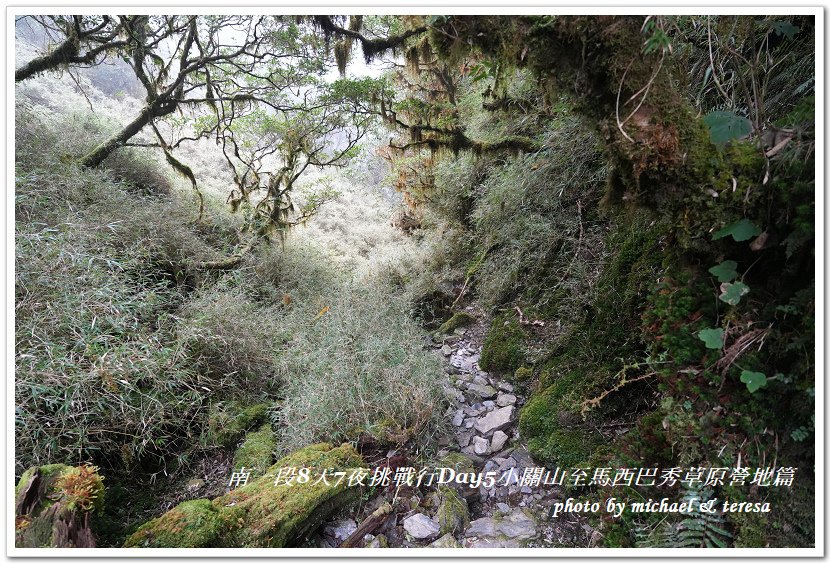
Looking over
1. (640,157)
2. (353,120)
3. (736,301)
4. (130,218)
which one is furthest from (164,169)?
(736,301)

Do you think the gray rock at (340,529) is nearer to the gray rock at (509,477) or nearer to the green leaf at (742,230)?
the gray rock at (509,477)

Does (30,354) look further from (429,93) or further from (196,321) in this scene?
(429,93)

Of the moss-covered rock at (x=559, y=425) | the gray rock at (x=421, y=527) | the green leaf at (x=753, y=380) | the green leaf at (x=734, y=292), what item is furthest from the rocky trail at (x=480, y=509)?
the green leaf at (x=734, y=292)

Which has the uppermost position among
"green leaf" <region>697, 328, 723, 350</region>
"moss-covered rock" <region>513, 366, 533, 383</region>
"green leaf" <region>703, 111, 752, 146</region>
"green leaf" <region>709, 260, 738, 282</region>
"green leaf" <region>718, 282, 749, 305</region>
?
"green leaf" <region>703, 111, 752, 146</region>

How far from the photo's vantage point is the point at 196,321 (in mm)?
3801

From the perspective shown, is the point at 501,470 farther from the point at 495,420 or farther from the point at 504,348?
the point at 504,348

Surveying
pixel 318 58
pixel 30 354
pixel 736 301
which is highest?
pixel 318 58

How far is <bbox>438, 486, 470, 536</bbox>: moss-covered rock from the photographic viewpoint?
2.25 metres

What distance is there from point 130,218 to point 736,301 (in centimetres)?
647

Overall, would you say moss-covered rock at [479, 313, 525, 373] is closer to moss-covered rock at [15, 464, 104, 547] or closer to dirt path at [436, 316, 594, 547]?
dirt path at [436, 316, 594, 547]

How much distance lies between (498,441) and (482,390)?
0.79 metres

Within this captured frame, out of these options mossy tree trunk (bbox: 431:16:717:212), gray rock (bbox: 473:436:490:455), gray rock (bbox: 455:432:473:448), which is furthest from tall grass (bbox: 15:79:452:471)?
Answer: mossy tree trunk (bbox: 431:16:717:212)

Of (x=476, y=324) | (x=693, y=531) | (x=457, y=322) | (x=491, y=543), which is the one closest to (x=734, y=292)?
(x=693, y=531)

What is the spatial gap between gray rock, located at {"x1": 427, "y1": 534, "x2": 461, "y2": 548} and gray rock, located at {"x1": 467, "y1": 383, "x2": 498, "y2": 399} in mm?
1558
